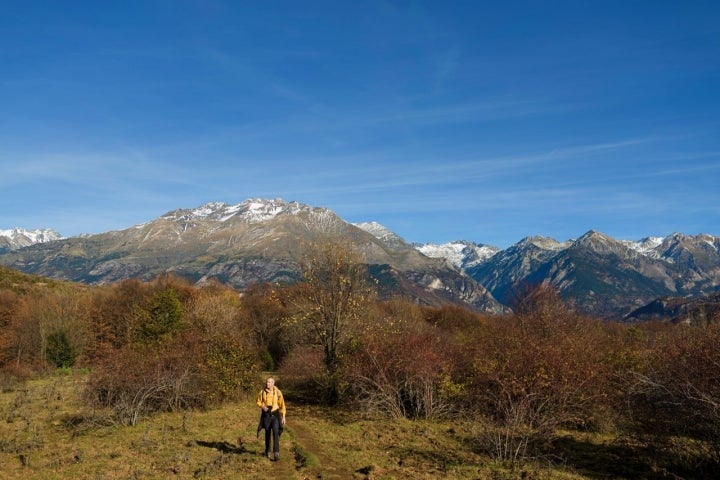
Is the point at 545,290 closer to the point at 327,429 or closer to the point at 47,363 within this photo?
A: the point at 327,429

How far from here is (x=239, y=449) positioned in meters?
20.7

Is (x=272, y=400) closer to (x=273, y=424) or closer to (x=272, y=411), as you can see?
(x=272, y=411)

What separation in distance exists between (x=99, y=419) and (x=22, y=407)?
1059cm

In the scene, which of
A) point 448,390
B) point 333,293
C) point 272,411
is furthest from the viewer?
point 333,293

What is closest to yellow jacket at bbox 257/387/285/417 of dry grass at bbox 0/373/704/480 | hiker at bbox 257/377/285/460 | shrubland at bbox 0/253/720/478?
hiker at bbox 257/377/285/460

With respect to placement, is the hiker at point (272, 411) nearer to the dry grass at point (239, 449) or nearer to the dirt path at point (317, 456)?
the dry grass at point (239, 449)

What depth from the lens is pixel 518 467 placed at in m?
18.2

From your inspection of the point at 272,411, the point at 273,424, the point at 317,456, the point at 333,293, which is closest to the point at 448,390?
the point at 317,456

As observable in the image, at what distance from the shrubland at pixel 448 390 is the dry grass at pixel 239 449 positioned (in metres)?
0.18

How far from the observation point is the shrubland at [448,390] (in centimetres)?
1828

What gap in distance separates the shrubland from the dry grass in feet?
0.58

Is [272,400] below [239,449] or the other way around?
the other way around

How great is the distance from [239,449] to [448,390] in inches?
504

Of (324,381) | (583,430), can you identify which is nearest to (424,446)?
(583,430)
